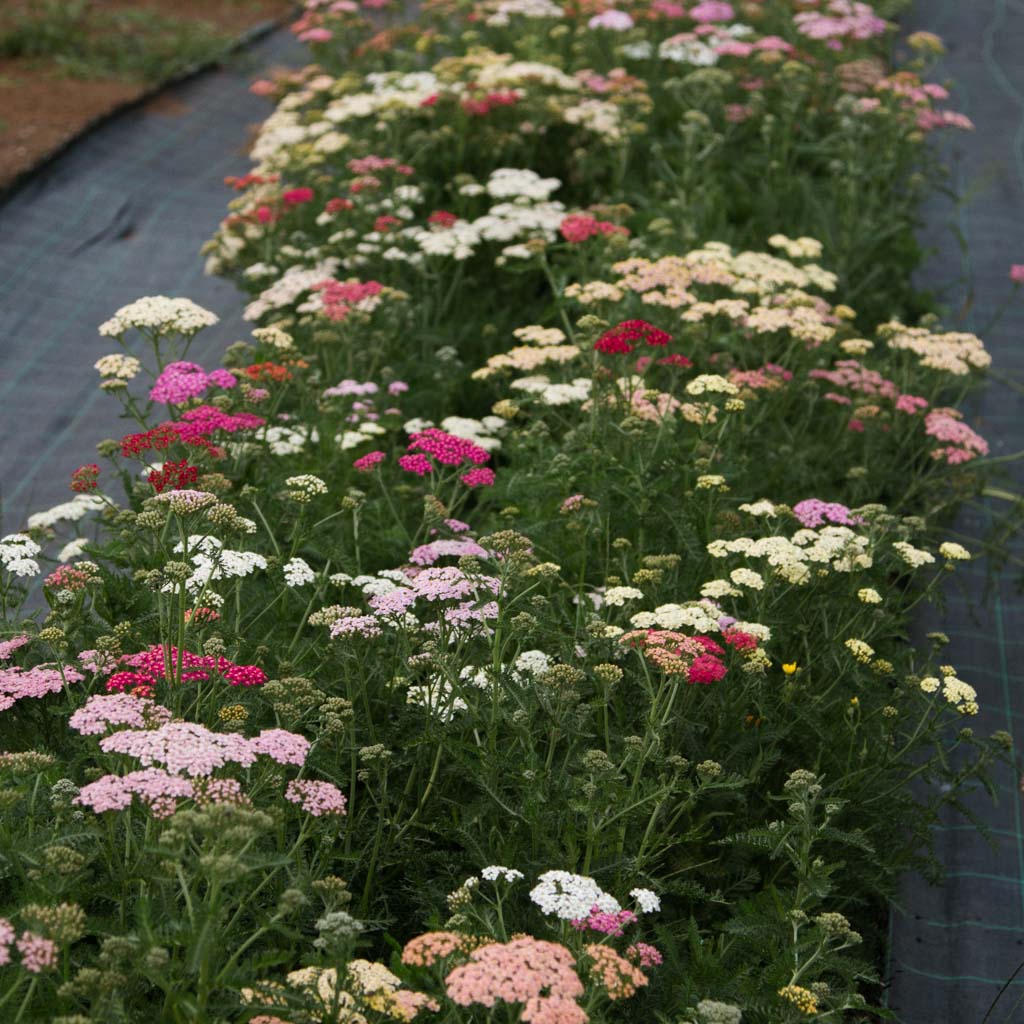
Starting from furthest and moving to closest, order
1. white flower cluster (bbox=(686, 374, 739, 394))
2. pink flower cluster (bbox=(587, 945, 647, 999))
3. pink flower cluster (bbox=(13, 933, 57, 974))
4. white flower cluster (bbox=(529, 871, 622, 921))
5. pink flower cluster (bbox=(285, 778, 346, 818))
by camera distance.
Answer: white flower cluster (bbox=(686, 374, 739, 394)) → pink flower cluster (bbox=(285, 778, 346, 818)) → white flower cluster (bbox=(529, 871, 622, 921)) → pink flower cluster (bbox=(587, 945, 647, 999)) → pink flower cluster (bbox=(13, 933, 57, 974))

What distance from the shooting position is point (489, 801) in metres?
3.23

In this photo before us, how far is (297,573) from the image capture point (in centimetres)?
359

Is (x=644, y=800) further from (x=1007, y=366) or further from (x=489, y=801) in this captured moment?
(x=1007, y=366)

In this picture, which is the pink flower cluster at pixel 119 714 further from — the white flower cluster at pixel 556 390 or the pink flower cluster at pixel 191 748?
the white flower cluster at pixel 556 390

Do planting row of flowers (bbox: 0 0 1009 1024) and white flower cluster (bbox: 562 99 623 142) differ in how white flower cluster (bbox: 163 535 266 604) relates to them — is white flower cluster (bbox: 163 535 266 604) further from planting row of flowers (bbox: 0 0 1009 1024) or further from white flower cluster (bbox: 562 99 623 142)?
white flower cluster (bbox: 562 99 623 142)

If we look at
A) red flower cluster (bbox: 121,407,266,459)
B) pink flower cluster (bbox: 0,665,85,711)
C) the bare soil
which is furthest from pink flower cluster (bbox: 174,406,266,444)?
the bare soil

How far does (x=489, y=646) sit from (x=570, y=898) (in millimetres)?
1180

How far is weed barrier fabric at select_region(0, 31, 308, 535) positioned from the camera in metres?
6.00

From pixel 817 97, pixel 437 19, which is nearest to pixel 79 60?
pixel 437 19

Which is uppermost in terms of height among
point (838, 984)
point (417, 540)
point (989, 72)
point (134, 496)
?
point (134, 496)

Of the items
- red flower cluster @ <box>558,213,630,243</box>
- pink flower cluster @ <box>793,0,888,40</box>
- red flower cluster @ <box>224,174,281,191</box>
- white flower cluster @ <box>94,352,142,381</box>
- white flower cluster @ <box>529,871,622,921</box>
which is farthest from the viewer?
pink flower cluster @ <box>793,0,888,40</box>

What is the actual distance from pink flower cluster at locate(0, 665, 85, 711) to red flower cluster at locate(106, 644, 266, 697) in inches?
4.9

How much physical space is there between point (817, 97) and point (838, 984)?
20.4 ft

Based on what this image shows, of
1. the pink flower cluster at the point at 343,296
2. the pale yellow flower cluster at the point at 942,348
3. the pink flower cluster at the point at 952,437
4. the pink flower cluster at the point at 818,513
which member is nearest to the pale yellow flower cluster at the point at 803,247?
the pale yellow flower cluster at the point at 942,348
